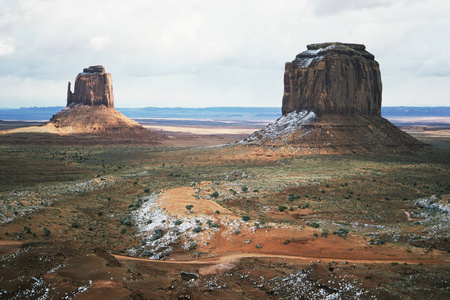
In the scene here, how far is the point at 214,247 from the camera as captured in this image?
20.6 m

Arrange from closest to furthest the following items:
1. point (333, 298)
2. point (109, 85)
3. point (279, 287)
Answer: point (333, 298)
point (279, 287)
point (109, 85)

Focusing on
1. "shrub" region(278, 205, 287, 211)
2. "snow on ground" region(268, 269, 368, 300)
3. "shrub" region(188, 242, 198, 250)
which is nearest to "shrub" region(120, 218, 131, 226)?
"shrub" region(188, 242, 198, 250)

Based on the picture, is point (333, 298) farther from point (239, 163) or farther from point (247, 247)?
point (239, 163)

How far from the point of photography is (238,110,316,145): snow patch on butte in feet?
212

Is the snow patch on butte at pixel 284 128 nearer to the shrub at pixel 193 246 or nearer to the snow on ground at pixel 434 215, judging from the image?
the snow on ground at pixel 434 215

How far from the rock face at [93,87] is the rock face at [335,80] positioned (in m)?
56.7

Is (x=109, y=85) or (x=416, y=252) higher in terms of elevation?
(x=109, y=85)

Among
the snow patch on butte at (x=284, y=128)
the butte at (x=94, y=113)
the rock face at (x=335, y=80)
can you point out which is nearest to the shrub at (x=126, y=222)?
the snow patch on butte at (x=284, y=128)

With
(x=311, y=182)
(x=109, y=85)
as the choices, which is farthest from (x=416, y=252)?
(x=109, y=85)

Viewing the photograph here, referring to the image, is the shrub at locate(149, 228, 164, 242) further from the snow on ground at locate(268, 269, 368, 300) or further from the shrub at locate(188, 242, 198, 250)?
the snow on ground at locate(268, 269, 368, 300)

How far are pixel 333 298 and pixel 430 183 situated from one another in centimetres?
3077

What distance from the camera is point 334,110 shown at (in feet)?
211

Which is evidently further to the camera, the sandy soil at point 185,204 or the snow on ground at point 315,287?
the sandy soil at point 185,204

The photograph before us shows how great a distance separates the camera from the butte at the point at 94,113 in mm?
102562
